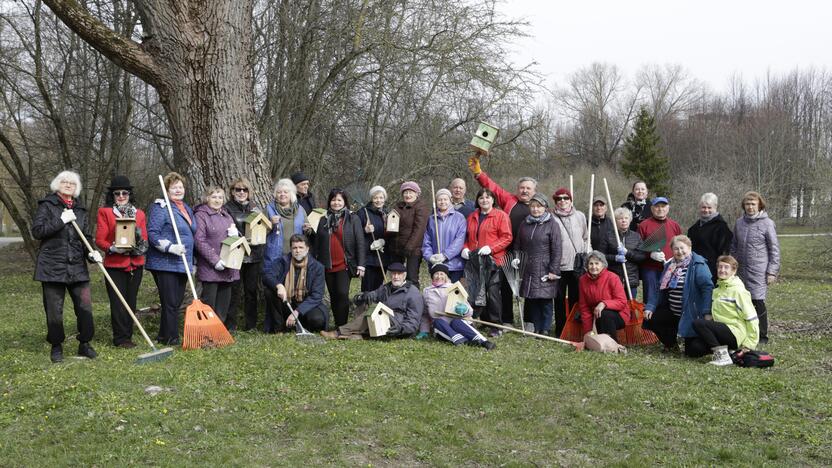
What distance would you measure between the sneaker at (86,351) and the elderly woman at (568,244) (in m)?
5.36

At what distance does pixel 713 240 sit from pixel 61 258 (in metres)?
7.29

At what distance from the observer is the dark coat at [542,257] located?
8.35 meters

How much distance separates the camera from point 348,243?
8.71 metres

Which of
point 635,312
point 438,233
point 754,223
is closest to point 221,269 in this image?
point 438,233

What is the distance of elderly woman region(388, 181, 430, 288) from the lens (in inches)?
353

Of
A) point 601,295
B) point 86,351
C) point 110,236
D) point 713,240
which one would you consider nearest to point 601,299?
point 601,295

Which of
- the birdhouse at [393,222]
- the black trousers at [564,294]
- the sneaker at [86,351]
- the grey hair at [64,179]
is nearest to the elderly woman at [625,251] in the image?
the black trousers at [564,294]

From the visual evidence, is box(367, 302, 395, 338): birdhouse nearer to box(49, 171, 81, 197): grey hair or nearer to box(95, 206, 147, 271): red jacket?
box(95, 206, 147, 271): red jacket

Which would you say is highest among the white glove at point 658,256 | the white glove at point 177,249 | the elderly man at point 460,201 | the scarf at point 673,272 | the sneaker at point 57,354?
the elderly man at point 460,201

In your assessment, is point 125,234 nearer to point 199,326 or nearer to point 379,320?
point 199,326

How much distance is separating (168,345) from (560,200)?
505 cm

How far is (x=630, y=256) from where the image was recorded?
862 cm

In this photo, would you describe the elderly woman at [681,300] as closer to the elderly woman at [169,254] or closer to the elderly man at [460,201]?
the elderly man at [460,201]

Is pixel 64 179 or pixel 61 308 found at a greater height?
pixel 64 179
